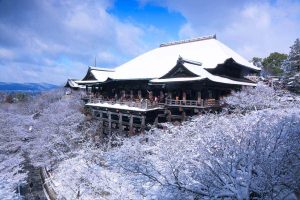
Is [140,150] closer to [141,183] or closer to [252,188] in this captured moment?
[141,183]

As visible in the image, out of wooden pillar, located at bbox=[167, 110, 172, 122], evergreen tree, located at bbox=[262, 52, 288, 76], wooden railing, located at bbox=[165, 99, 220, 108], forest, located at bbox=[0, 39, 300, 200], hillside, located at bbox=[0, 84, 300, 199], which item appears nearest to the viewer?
hillside, located at bbox=[0, 84, 300, 199]

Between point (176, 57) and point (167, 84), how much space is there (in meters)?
7.86

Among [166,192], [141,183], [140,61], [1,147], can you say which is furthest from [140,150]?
[140,61]

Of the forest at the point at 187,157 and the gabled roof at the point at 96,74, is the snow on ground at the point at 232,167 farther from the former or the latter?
the gabled roof at the point at 96,74

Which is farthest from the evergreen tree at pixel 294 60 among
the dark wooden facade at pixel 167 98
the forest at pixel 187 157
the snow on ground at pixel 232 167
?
the snow on ground at pixel 232 167

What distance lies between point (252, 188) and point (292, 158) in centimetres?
277

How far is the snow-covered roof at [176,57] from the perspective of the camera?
28.5m

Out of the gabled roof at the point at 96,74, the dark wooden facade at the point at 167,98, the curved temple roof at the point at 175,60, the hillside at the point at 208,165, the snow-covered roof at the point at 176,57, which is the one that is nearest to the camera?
the hillside at the point at 208,165

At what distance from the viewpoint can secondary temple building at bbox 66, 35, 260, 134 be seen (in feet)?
78.0

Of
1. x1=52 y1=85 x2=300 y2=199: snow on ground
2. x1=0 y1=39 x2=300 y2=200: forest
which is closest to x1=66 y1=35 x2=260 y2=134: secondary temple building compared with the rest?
x1=0 y1=39 x2=300 y2=200: forest

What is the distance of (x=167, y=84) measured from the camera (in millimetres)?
25641

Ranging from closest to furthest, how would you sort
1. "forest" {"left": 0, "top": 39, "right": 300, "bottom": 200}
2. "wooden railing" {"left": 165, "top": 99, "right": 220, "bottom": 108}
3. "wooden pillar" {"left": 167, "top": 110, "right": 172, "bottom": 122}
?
"forest" {"left": 0, "top": 39, "right": 300, "bottom": 200}, "wooden railing" {"left": 165, "top": 99, "right": 220, "bottom": 108}, "wooden pillar" {"left": 167, "top": 110, "right": 172, "bottom": 122}

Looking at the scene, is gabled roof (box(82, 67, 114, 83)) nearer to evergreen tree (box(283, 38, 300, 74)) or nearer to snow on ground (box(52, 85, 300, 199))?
snow on ground (box(52, 85, 300, 199))

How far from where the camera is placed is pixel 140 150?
742 inches
